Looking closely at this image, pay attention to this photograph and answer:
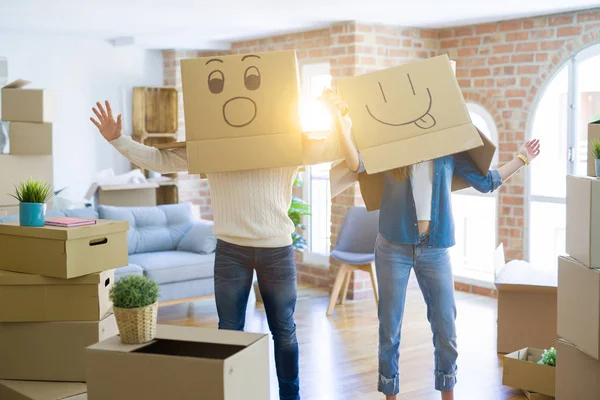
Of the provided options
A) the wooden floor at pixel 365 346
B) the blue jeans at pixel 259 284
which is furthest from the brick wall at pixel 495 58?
the blue jeans at pixel 259 284

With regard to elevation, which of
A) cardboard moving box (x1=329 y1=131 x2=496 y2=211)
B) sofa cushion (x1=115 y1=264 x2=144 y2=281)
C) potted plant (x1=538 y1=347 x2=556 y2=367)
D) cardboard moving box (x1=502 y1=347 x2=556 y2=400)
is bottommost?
cardboard moving box (x1=502 y1=347 x2=556 y2=400)

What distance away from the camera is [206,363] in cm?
182

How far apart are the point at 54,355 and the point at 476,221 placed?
4015 mm

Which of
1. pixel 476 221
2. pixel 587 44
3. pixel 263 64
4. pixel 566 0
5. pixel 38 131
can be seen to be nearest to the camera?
pixel 263 64

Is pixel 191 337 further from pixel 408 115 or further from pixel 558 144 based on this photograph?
pixel 558 144

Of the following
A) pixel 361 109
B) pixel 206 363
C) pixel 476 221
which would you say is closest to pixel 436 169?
pixel 361 109

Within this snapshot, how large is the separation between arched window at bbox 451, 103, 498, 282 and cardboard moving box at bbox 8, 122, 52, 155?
3094 millimetres

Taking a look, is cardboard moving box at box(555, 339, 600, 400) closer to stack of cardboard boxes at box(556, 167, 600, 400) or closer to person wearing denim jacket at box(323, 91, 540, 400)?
stack of cardboard boxes at box(556, 167, 600, 400)

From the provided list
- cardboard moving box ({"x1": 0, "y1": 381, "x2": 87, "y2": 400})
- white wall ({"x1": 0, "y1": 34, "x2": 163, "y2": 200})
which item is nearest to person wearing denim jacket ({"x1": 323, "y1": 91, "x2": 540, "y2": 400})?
cardboard moving box ({"x1": 0, "y1": 381, "x2": 87, "y2": 400})

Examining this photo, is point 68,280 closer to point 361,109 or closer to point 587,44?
point 361,109

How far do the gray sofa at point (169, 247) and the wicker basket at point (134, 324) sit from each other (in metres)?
2.92

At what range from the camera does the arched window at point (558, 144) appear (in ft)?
17.0

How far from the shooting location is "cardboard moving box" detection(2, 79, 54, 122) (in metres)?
4.23

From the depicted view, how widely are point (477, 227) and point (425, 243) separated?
3.39 meters
